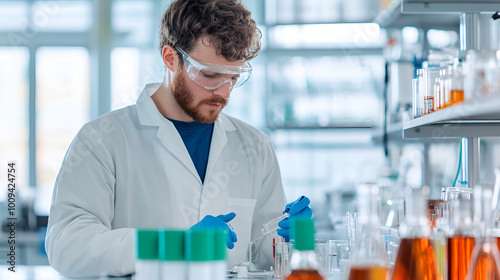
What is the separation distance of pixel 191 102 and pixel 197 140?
0.18m

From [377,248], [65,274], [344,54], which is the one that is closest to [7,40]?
[344,54]

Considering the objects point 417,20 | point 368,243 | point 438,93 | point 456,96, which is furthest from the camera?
point 417,20

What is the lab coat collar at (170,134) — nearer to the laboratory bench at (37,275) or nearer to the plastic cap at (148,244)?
the laboratory bench at (37,275)

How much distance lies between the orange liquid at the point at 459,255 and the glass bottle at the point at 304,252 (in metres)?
0.34

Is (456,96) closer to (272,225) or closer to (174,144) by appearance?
(272,225)

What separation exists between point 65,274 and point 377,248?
1.19 meters

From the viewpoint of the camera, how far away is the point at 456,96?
1457mm

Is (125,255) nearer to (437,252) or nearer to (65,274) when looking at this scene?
(65,274)

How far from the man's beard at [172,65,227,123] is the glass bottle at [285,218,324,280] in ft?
3.95

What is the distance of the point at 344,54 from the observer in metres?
5.45

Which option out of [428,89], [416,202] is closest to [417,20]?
[428,89]

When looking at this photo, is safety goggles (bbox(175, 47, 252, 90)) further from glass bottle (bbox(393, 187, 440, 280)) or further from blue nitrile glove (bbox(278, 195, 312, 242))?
glass bottle (bbox(393, 187, 440, 280))

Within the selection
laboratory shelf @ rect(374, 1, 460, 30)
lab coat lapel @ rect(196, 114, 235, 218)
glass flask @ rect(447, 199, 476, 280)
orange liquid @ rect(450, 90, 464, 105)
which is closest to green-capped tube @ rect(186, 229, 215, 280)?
glass flask @ rect(447, 199, 476, 280)

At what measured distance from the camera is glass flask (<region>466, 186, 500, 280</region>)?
111 centimetres
